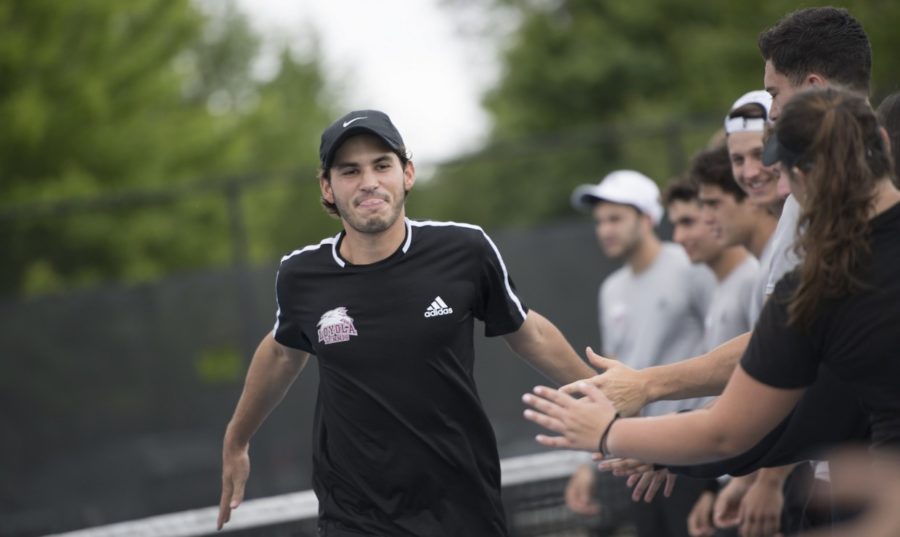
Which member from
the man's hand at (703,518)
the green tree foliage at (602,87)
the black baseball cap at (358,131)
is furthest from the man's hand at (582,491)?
the green tree foliage at (602,87)

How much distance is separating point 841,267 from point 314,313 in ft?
6.79

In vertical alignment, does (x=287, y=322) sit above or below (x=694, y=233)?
below

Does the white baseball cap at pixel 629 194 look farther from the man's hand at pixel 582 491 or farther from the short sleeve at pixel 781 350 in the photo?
the short sleeve at pixel 781 350

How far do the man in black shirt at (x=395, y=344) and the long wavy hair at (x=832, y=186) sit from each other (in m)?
1.55

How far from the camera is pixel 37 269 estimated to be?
45.4ft

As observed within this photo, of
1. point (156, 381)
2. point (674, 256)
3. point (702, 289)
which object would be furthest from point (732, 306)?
point (156, 381)

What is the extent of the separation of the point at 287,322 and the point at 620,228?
3135 mm

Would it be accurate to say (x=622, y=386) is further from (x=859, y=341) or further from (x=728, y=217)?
(x=728, y=217)

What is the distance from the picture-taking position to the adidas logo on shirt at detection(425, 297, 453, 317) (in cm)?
438

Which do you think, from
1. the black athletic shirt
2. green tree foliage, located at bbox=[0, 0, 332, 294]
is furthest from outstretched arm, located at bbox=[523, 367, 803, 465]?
green tree foliage, located at bbox=[0, 0, 332, 294]

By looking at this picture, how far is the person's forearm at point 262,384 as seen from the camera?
190 inches

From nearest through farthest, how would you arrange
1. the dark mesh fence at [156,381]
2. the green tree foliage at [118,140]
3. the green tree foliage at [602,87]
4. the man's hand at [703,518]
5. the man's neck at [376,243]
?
the man's neck at [376,243]
the man's hand at [703,518]
the dark mesh fence at [156,381]
the green tree foliage at [602,87]
the green tree foliage at [118,140]

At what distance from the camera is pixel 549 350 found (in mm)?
4664

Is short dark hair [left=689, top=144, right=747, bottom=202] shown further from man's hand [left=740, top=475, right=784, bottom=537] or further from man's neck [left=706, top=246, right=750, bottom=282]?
man's hand [left=740, top=475, right=784, bottom=537]
